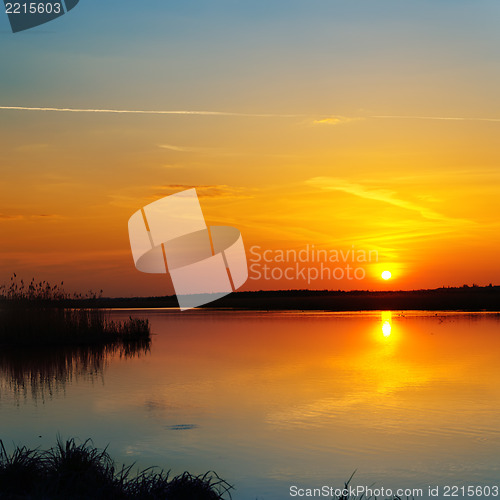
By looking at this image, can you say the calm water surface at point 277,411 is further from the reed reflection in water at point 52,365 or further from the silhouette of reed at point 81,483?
the silhouette of reed at point 81,483

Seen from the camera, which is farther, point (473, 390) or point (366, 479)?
point (473, 390)

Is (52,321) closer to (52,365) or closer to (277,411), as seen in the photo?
(52,365)

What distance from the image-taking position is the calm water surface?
6941mm

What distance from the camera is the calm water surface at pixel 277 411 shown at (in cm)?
694

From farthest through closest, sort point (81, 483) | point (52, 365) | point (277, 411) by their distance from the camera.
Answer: point (52, 365)
point (277, 411)
point (81, 483)

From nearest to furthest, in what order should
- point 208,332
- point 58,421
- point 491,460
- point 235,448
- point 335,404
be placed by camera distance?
point 491,460 < point 235,448 < point 58,421 < point 335,404 < point 208,332

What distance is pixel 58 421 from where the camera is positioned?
9148mm

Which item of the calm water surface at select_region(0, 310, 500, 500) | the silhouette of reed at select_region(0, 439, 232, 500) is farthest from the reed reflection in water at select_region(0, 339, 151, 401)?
the silhouette of reed at select_region(0, 439, 232, 500)

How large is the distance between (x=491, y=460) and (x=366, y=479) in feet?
4.94

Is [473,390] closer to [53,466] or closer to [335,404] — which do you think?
[335,404]

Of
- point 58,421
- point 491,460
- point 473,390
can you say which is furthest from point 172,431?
point 473,390

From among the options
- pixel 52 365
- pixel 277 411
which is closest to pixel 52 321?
pixel 52 365

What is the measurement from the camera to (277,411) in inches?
379

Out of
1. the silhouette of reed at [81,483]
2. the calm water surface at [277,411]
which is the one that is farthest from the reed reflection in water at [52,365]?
the silhouette of reed at [81,483]
